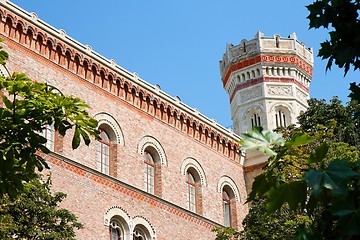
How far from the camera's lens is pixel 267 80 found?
3856 cm

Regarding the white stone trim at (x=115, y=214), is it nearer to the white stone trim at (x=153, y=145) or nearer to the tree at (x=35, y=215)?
the white stone trim at (x=153, y=145)

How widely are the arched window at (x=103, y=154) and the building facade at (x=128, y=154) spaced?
3 cm

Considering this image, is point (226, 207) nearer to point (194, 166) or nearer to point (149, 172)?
point (194, 166)

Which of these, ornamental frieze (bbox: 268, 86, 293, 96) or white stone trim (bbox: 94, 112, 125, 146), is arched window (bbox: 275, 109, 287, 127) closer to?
ornamental frieze (bbox: 268, 86, 293, 96)

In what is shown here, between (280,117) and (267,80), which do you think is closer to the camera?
(280,117)

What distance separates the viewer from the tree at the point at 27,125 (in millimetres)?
7540

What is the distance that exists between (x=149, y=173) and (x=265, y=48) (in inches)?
627

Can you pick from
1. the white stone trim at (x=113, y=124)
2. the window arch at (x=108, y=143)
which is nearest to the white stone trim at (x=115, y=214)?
the window arch at (x=108, y=143)

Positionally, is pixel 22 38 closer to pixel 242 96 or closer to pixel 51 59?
pixel 51 59

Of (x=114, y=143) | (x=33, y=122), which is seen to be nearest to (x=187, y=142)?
(x=114, y=143)

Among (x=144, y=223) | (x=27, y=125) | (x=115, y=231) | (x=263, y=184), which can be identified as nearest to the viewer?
(x=263, y=184)

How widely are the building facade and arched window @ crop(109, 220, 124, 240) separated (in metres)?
0.03

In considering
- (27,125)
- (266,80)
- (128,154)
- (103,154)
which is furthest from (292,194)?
(266,80)

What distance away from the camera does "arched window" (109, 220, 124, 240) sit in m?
22.6
